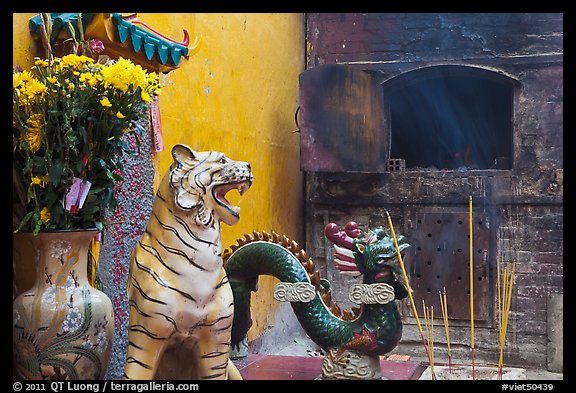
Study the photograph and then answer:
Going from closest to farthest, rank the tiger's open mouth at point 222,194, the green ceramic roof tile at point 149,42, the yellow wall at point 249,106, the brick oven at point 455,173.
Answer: the tiger's open mouth at point 222,194 < the green ceramic roof tile at point 149,42 < the yellow wall at point 249,106 < the brick oven at point 455,173

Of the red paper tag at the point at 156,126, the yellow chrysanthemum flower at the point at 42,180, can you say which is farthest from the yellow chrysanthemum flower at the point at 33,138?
the red paper tag at the point at 156,126

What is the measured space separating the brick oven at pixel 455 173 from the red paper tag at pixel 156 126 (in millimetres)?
2437

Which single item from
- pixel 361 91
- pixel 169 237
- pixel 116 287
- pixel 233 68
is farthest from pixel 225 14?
pixel 169 237

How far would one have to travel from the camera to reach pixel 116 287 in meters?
3.54

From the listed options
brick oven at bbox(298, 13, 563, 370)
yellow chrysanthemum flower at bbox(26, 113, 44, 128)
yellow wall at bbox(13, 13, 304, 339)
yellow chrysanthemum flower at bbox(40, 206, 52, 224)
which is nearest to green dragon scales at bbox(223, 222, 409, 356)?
yellow wall at bbox(13, 13, 304, 339)

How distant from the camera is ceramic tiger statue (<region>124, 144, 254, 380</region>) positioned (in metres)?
2.58

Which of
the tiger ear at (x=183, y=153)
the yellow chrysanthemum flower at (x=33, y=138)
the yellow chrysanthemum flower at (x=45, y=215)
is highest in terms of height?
the yellow chrysanthemum flower at (x=33, y=138)

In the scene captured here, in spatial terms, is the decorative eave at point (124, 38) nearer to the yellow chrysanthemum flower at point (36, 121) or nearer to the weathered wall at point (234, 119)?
the weathered wall at point (234, 119)

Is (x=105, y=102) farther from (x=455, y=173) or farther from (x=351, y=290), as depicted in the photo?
(x=455, y=173)

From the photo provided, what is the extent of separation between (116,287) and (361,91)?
3.37 meters

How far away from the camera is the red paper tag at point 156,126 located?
153 inches

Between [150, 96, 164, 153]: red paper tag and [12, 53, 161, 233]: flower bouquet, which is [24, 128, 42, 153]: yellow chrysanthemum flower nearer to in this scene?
[12, 53, 161, 233]: flower bouquet

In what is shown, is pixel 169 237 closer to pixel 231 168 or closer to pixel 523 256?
pixel 231 168

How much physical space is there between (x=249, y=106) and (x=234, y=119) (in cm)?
37
